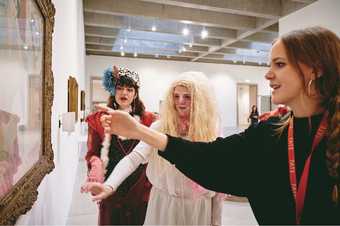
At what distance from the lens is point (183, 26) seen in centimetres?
870

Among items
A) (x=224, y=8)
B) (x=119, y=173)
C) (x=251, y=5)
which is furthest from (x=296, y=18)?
(x=119, y=173)

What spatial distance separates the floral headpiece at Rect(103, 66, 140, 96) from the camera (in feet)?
7.25

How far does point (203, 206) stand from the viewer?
1518 mm

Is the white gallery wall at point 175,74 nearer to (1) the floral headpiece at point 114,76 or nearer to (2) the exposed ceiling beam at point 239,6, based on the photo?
(2) the exposed ceiling beam at point 239,6

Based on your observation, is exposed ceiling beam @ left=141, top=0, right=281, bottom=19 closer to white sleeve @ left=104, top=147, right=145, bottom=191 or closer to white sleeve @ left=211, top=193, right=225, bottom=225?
white sleeve @ left=104, top=147, right=145, bottom=191

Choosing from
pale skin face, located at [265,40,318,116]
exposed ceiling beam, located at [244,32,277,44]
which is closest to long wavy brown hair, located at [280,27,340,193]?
pale skin face, located at [265,40,318,116]

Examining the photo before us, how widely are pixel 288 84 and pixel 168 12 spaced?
6.56 m

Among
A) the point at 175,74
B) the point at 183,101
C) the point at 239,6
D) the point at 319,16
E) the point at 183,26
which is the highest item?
the point at 183,26

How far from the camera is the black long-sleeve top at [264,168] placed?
2.97 ft

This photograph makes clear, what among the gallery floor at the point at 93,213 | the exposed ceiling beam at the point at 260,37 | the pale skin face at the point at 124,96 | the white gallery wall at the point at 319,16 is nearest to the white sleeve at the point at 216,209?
the pale skin face at the point at 124,96

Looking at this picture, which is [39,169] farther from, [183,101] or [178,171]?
[183,101]

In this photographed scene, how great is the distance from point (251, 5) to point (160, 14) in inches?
81.3

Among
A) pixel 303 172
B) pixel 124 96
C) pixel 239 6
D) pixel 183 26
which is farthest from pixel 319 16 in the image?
pixel 303 172

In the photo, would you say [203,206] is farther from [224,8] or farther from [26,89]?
[224,8]
